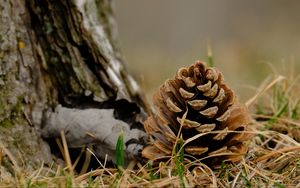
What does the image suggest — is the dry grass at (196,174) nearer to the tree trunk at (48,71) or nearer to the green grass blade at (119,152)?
the green grass blade at (119,152)

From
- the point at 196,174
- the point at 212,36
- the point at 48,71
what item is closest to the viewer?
the point at 196,174

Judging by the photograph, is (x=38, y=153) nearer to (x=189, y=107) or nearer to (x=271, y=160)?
(x=189, y=107)

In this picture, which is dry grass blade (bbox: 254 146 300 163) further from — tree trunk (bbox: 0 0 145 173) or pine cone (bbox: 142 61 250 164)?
tree trunk (bbox: 0 0 145 173)

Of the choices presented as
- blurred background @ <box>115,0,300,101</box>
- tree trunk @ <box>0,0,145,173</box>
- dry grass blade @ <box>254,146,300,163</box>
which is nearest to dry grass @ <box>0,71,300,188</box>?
dry grass blade @ <box>254,146,300,163</box>

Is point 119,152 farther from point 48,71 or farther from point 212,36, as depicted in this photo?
point 212,36

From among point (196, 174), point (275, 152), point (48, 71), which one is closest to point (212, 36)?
point (48, 71)

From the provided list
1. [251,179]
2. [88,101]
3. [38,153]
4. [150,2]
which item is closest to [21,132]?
[38,153]
